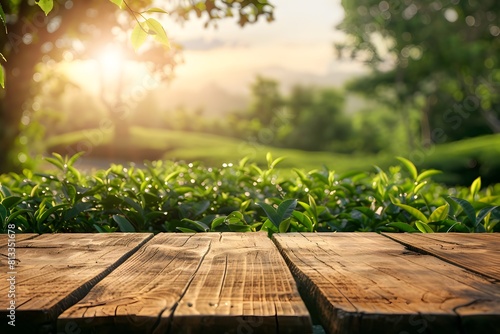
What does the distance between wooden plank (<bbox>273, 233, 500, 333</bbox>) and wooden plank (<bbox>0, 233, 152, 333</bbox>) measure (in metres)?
0.50

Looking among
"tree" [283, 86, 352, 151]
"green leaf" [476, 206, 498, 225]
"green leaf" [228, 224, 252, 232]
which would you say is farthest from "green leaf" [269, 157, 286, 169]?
"tree" [283, 86, 352, 151]

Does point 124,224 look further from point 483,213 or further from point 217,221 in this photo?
point 483,213

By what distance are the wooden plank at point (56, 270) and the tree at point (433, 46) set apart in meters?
19.9

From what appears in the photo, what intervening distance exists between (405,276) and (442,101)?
2847 centimetres

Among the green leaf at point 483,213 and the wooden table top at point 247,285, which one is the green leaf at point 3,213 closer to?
the wooden table top at point 247,285

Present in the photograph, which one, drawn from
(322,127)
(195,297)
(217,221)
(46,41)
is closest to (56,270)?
(195,297)

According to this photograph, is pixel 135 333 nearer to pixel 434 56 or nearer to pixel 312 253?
pixel 312 253

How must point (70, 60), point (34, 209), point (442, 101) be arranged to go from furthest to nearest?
point (442, 101) → point (70, 60) → point (34, 209)

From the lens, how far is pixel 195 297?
1201mm

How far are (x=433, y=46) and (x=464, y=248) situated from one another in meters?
21.7

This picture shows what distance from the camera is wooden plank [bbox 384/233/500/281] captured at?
157cm

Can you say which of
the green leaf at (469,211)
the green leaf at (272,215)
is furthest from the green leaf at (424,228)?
the green leaf at (272,215)

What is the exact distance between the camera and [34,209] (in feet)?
9.59

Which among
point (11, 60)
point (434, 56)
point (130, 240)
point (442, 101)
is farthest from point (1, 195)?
point (442, 101)
